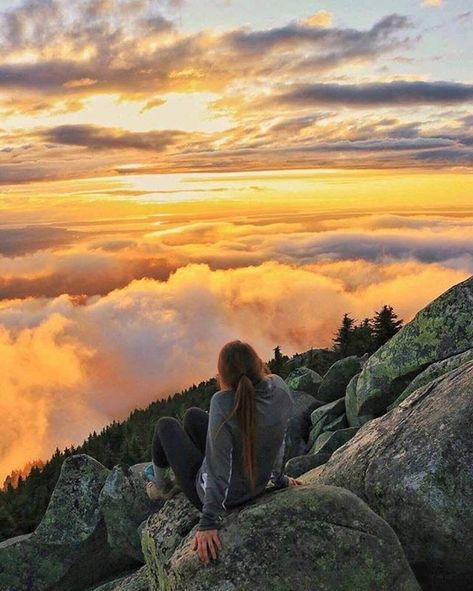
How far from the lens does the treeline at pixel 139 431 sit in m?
53.2

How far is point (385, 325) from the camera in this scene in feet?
153

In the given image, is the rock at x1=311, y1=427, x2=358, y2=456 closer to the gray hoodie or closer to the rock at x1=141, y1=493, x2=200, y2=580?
the rock at x1=141, y1=493, x2=200, y2=580

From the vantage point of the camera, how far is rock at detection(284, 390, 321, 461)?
25297 millimetres

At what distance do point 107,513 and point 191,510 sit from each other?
30.1 ft

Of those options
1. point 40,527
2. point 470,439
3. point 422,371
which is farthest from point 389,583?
point 40,527

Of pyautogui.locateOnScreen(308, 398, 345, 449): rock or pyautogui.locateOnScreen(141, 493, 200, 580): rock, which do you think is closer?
pyautogui.locateOnScreen(141, 493, 200, 580): rock

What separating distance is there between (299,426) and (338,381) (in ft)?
13.1

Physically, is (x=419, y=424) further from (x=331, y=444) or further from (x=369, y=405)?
(x=369, y=405)

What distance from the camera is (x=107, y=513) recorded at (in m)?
18.9

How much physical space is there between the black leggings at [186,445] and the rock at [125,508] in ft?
29.2

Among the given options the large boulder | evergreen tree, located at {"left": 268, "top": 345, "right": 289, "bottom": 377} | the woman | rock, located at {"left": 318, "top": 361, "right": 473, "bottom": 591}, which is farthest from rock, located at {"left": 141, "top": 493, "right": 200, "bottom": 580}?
evergreen tree, located at {"left": 268, "top": 345, "right": 289, "bottom": 377}

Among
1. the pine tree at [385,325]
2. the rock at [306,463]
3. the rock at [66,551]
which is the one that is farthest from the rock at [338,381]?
the pine tree at [385,325]

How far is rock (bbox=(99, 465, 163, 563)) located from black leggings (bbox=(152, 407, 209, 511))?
29.2 ft

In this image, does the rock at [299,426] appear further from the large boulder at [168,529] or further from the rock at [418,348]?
the large boulder at [168,529]
